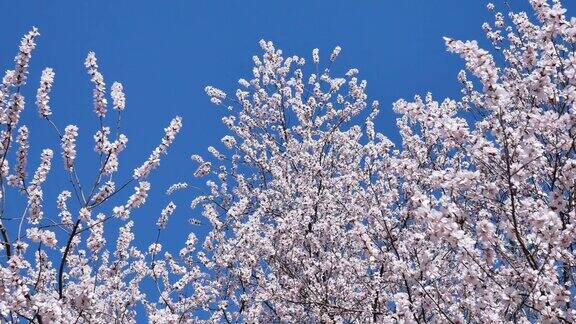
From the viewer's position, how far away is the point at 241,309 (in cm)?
900

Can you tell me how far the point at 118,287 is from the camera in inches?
328

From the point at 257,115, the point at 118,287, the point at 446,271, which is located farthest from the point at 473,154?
the point at 257,115

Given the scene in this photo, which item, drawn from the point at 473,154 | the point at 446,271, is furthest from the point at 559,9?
the point at 446,271

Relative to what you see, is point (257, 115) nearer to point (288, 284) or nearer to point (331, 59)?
point (331, 59)

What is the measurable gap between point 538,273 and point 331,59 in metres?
10.4

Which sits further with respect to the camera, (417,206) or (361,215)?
(361,215)

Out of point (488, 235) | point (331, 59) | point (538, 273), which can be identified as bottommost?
point (538, 273)

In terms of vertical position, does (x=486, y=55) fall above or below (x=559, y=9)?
below

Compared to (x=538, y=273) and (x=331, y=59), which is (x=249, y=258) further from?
(x=331, y=59)

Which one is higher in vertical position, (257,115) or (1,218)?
(257,115)

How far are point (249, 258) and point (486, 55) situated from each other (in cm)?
540

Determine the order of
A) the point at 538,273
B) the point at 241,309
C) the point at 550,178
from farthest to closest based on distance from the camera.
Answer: the point at 241,309, the point at 550,178, the point at 538,273

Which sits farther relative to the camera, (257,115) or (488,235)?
(257,115)

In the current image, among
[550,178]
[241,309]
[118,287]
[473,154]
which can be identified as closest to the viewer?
[473,154]
